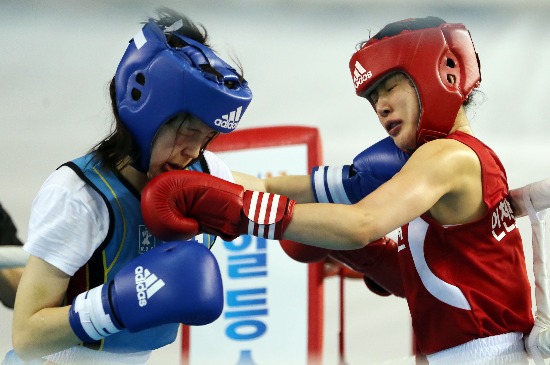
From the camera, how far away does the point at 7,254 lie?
1.99 meters

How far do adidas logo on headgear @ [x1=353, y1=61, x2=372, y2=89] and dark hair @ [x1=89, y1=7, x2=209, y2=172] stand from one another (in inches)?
13.2

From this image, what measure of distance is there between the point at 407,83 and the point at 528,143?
1.43 m

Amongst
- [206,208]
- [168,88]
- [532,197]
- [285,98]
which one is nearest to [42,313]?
[206,208]

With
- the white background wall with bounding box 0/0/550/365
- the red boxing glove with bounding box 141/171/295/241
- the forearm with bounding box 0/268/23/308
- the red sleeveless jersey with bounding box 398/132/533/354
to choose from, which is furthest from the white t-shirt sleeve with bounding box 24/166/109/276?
the forearm with bounding box 0/268/23/308

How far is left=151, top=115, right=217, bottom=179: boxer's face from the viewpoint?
5.43 ft

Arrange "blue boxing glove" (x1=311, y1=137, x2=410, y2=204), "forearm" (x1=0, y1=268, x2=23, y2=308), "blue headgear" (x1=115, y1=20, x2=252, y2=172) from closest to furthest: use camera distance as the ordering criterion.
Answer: "blue headgear" (x1=115, y1=20, x2=252, y2=172)
"blue boxing glove" (x1=311, y1=137, x2=410, y2=204)
"forearm" (x1=0, y1=268, x2=23, y2=308)

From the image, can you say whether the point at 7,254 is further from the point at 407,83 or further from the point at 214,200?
the point at 407,83

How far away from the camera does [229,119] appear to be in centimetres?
165

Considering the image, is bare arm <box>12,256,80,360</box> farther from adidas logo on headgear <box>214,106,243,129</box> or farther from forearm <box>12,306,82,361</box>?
adidas logo on headgear <box>214,106,243,129</box>

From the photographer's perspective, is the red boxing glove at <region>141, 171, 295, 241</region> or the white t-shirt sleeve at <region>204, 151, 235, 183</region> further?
the white t-shirt sleeve at <region>204, 151, 235, 183</region>

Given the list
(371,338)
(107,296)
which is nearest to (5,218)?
(371,338)

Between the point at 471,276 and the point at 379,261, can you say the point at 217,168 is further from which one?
the point at 471,276

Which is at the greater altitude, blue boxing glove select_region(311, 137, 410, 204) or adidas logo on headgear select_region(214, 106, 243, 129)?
adidas logo on headgear select_region(214, 106, 243, 129)

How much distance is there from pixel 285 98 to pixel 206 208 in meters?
1.78
